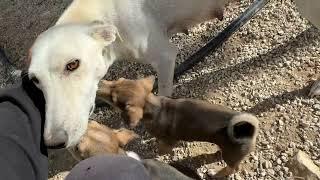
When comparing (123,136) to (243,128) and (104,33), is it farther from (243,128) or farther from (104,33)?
(243,128)

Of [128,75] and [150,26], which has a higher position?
[150,26]

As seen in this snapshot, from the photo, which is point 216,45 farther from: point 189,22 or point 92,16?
point 92,16

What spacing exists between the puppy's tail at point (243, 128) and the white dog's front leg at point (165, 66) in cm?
71

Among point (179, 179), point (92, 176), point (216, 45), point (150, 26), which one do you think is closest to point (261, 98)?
point (216, 45)

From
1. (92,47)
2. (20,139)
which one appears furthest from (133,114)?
(20,139)

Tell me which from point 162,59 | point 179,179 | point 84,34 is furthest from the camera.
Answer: point 162,59

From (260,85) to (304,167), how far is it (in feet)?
2.36

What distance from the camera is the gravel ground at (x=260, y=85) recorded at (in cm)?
323

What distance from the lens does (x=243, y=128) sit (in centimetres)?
281

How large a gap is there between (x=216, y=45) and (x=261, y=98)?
0.56 metres

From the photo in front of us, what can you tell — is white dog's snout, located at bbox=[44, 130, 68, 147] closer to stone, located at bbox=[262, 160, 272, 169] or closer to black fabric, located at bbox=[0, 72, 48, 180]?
black fabric, located at bbox=[0, 72, 48, 180]

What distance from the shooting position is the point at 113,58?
3.18 metres

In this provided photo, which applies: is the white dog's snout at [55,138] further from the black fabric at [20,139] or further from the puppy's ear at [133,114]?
the puppy's ear at [133,114]

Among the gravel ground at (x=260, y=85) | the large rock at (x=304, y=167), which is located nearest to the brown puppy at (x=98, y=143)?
the gravel ground at (x=260, y=85)
